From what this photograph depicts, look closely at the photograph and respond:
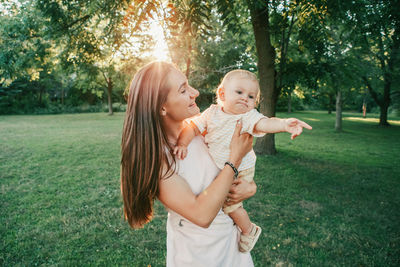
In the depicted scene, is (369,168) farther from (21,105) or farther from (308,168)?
(21,105)

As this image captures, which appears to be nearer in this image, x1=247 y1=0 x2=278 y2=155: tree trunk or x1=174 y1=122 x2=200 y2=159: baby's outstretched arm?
x1=174 y1=122 x2=200 y2=159: baby's outstretched arm

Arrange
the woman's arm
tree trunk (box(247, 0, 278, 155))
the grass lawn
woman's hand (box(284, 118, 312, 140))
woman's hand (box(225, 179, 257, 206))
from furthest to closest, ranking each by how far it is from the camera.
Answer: tree trunk (box(247, 0, 278, 155)) < the grass lawn < woman's hand (box(225, 179, 257, 206)) < woman's hand (box(284, 118, 312, 140)) < the woman's arm

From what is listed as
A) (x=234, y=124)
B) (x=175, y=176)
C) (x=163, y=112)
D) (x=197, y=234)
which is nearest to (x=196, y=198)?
(x=175, y=176)

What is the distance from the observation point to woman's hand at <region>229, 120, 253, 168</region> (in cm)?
162

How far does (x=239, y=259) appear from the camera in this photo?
1.87 m

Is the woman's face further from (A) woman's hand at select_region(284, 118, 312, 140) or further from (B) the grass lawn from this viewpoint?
(B) the grass lawn

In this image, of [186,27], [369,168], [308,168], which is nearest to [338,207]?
[308,168]

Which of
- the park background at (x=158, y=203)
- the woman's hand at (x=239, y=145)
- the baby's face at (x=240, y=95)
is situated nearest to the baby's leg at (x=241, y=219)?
the woman's hand at (x=239, y=145)

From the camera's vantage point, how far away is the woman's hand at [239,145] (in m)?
1.62

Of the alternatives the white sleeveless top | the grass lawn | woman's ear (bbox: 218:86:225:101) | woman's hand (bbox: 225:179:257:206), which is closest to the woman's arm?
the white sleeveless top

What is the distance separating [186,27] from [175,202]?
7.90 feet

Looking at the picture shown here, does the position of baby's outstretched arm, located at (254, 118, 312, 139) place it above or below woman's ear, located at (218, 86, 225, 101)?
below

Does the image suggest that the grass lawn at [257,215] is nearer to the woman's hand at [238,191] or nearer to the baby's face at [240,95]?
the woman's hand at [238,191]

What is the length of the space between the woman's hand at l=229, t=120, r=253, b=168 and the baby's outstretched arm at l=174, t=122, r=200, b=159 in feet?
0.96
